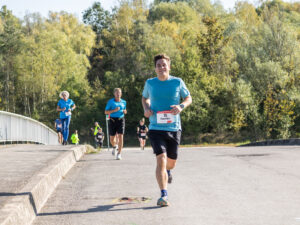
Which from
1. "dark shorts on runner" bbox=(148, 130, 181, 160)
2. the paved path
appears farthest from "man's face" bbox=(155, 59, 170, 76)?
the paved path

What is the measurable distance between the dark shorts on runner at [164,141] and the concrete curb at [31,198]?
1.51 metres

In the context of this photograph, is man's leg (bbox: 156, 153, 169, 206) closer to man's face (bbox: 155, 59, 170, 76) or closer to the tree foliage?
man's face (bbox: 155, 59, 170, 76)

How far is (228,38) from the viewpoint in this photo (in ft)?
178

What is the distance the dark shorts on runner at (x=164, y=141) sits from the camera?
236 inches

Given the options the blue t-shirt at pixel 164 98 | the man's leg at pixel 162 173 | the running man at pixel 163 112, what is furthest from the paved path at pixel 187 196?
the blue t-shirt at pixel 164 98

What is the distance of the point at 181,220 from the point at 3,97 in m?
59.8

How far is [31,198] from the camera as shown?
5.32 meters

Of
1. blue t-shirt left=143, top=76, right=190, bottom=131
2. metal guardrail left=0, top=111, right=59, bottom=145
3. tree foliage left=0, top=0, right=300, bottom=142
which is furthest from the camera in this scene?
tree foliage left=0, top=0, right=300, bottom=142

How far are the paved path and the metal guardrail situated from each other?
6.26 m

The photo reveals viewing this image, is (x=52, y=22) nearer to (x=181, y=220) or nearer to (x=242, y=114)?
(x=242, y=114)

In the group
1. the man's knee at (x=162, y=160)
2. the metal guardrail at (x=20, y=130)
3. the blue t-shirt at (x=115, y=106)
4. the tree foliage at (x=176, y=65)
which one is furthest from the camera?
the tree foliage at (x=176, y=65)

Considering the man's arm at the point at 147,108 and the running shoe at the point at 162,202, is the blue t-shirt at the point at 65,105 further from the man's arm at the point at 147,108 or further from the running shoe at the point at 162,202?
the running shoe at the point at 162,202

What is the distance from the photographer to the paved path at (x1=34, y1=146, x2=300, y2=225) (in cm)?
494

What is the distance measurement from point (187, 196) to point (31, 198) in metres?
1.96
